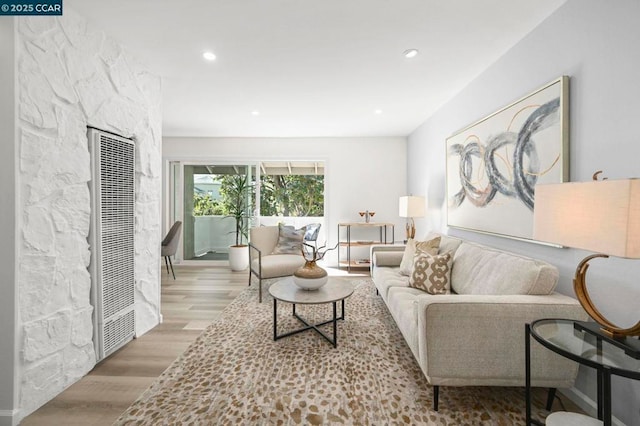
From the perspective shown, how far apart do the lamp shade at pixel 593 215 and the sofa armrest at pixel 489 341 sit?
0.50 m

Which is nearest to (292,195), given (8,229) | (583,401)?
(8,229)

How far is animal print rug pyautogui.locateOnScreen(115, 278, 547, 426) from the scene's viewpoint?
1.64 metres

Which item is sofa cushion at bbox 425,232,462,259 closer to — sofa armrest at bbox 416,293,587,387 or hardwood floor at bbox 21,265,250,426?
sofa armrest at bbox 416,293,587,387

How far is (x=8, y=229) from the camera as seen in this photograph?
1582mm

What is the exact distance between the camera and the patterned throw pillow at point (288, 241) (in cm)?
417

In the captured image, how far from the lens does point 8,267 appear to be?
158 cm

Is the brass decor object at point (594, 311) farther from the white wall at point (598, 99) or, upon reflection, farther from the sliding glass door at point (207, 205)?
the sliding glass door at point (207, 205)

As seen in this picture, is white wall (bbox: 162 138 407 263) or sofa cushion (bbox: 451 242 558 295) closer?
sofa cushion (bbox: 451 242 558 295)

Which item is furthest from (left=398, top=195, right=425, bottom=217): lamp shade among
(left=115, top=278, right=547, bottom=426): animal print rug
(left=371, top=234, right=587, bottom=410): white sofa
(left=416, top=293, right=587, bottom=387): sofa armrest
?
(left=416, top=293, right=587, bottom=387): sofa armrest

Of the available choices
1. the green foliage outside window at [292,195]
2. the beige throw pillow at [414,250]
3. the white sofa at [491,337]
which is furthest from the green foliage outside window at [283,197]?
the white sofa at [491,337]

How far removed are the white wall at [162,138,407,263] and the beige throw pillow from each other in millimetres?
2298

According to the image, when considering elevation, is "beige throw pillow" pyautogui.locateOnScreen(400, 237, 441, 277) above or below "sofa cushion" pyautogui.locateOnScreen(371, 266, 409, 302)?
above

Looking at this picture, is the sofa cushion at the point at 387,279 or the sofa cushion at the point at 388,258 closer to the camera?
the sofa cushion at the point at 387,279

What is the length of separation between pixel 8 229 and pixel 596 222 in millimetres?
2844
